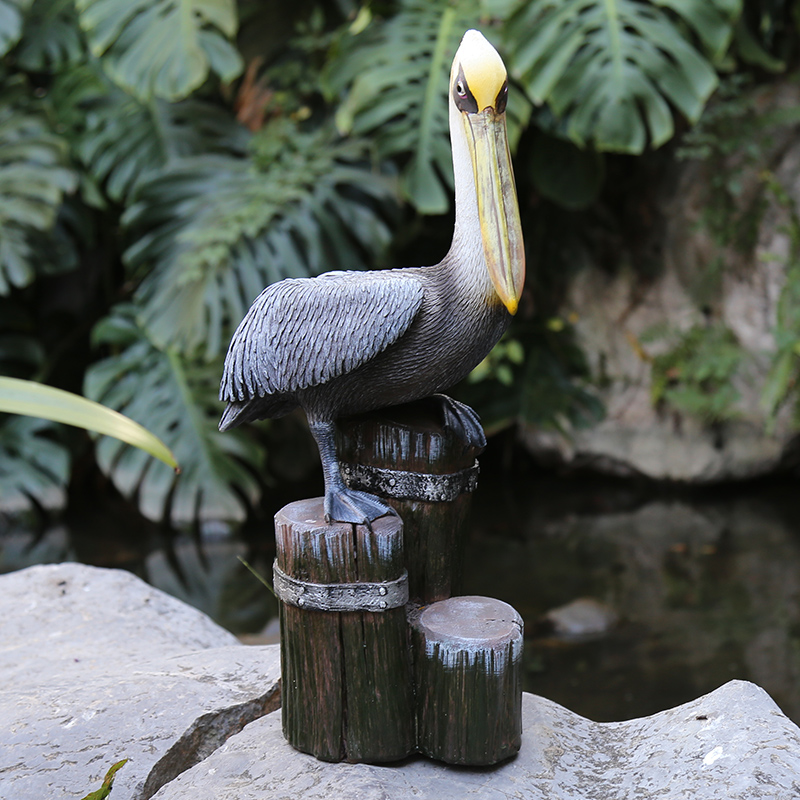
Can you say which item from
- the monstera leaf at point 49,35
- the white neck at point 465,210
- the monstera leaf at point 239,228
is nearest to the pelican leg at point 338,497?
the white neck at point 465,210

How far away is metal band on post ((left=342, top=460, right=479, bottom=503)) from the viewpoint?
1827mm

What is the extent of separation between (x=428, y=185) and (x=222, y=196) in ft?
3.08

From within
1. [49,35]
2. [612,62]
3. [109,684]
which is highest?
[49,35]

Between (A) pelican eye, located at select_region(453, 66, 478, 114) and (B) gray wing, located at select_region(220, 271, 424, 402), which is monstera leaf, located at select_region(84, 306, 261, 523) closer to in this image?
(B) gray wing, located at select_region(220, 271, 424, 402)

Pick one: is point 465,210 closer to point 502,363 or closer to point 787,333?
point 787,333

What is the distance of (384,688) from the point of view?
1.74 metres

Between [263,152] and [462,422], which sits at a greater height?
[263,152]

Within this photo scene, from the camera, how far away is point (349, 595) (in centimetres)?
171

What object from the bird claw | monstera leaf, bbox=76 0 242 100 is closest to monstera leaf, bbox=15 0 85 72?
monstera leaf, bbox=76 0 242 100

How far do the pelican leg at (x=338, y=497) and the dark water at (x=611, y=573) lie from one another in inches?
66.7

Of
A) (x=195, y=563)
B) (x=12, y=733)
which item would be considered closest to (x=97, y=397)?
(x=195, y=563)

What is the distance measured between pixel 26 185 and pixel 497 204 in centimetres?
320

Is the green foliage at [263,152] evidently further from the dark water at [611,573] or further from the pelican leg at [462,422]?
the pelican leg at [462,422]

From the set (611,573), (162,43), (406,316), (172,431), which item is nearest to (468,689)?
(406,316)
